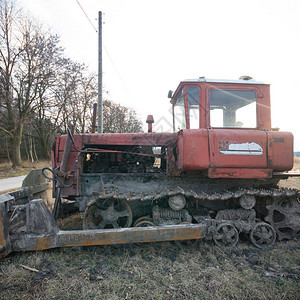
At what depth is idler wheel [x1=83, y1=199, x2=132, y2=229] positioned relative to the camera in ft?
11.3

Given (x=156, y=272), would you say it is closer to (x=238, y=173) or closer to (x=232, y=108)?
(x=238, y=173)

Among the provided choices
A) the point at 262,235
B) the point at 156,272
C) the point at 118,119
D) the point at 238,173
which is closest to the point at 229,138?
the point at 238,173

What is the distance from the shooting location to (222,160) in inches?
131

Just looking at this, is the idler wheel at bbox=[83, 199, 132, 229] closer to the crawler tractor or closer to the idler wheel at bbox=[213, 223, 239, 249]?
the crawler tractor

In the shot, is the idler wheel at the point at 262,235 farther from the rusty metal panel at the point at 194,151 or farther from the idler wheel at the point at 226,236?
the rusty metal panel at the point at 194,151

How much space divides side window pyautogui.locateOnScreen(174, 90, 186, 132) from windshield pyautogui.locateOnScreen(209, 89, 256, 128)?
599 mm

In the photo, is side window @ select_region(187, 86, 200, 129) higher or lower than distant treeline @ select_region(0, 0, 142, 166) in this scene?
lower

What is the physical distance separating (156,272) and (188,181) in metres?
1.63

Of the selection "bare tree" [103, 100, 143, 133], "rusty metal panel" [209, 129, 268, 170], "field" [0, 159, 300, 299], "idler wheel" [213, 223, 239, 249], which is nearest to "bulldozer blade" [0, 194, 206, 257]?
"field" [0, 159, 300, 299]

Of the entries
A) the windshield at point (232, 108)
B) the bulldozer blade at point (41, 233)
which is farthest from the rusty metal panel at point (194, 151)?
the bulldozer blade at point (41, 233)

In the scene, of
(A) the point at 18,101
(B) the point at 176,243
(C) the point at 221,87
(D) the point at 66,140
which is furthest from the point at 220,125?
(A) the point at 18,101

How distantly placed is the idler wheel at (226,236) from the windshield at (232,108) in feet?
5.71

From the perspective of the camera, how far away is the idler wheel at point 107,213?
136 inches

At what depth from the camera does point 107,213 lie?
11.7 feet
